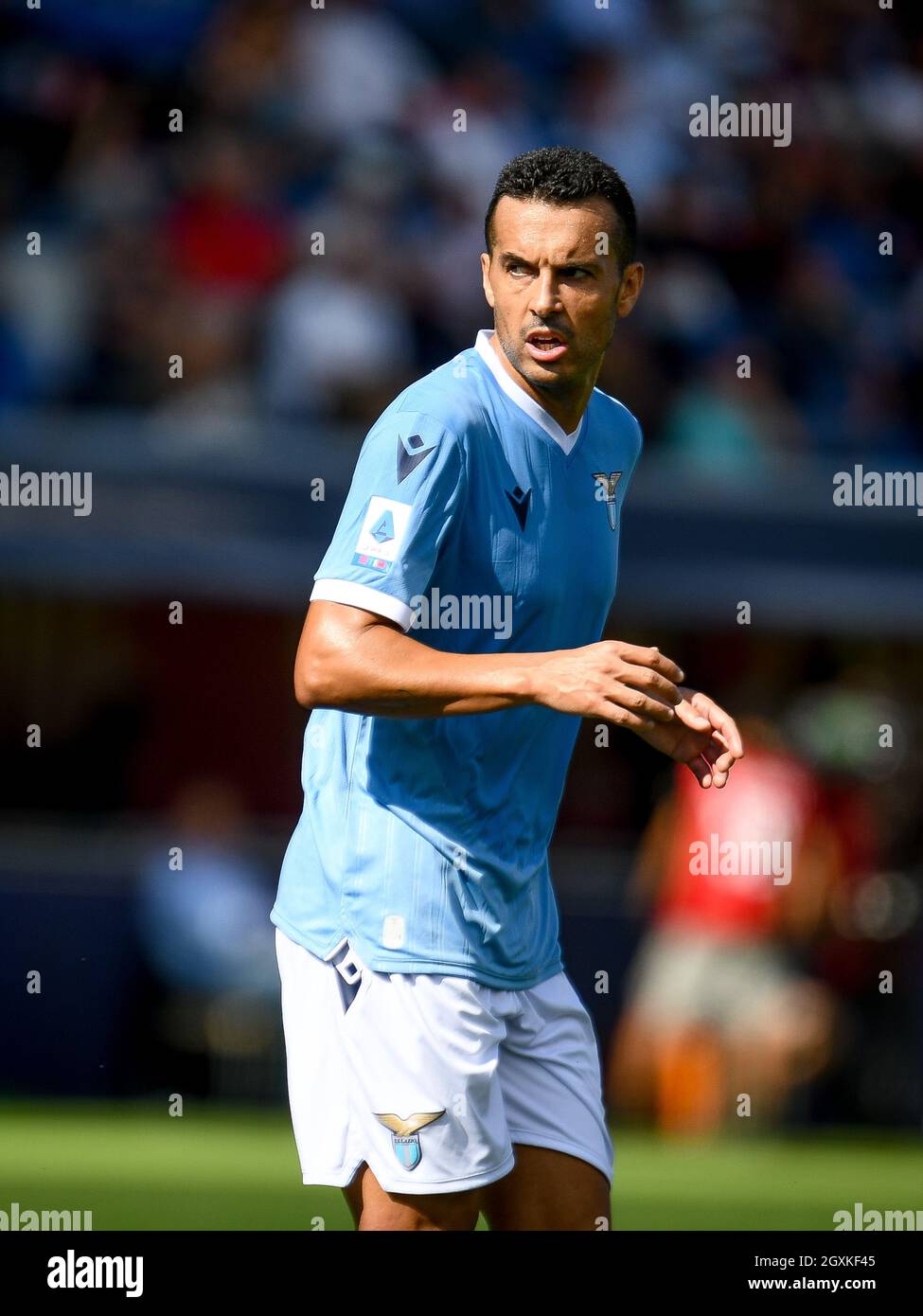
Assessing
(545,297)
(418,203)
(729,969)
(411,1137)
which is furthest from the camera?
(418,203)

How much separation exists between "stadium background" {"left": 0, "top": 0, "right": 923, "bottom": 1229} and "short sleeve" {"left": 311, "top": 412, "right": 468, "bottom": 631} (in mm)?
4262

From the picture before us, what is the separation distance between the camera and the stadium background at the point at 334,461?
30.0 ft

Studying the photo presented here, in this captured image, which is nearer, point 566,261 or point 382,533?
point 382,533

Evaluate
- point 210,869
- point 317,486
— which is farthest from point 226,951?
point 317,486

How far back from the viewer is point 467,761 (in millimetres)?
3578

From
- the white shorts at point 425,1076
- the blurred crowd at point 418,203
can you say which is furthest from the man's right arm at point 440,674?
the blurred crowd at point 418,203

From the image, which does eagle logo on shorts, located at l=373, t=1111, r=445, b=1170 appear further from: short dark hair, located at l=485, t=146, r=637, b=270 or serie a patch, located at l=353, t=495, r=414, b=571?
short dark hair, located at l=485, t=146, r=637, b=270

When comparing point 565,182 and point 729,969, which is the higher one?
point 565,182

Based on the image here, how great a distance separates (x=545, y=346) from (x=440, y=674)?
27.4 inches

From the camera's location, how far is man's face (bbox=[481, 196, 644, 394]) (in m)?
3.59

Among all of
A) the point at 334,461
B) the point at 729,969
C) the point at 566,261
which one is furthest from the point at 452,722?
the point at 334,461

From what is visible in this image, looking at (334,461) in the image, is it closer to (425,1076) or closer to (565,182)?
(565,182)

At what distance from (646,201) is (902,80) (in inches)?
99.8
